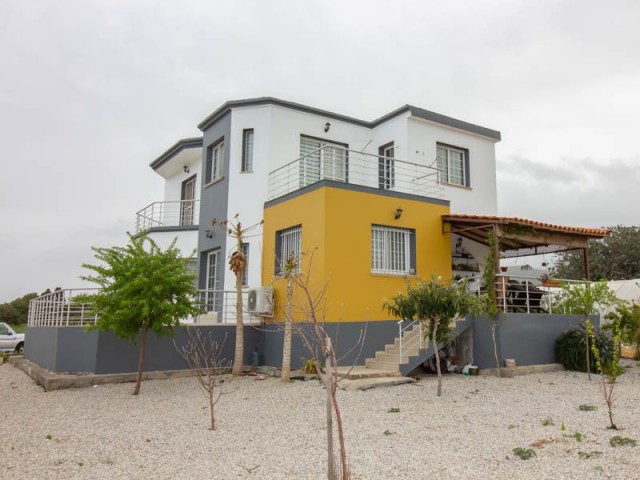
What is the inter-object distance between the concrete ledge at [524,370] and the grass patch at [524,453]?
722 cm

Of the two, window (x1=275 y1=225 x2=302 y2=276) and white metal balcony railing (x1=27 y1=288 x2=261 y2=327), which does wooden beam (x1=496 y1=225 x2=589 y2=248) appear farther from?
white metal balcony railing (x1=27 y1=288 x2=261 y2=327)

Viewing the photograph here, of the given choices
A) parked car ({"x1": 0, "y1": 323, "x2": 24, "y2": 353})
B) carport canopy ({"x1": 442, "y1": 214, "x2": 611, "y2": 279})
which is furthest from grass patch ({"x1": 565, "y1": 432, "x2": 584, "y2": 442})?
parked car ({"x1": 0, "y1": 323, "x2": 24, "y2": 353})

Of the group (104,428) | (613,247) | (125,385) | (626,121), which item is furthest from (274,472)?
(613,247)

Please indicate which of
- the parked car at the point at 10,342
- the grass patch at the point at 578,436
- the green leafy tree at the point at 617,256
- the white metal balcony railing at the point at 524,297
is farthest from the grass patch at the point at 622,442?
the green leafy tree at the point at 617,256

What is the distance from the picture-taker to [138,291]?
37.8ft

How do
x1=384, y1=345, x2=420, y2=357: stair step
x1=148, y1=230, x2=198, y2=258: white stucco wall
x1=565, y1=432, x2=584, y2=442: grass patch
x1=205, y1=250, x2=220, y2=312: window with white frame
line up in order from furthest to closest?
1. x1=148, y1=230, x2=198, y2=258: white stucco wall
2. x1=205, y1=250, x2=220, y2=312: window with white frame
3. x1=384, y1=345, x2=420, y2=357: stair step
4. x1=565, y1=432, x2=584, y2=442: grass patch

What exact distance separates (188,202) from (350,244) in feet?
32.6

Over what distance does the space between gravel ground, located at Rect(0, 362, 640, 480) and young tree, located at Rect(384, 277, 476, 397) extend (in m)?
1.37

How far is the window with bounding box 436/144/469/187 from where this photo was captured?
1909 cm

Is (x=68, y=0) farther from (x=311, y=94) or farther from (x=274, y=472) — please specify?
(x=274, y=472)

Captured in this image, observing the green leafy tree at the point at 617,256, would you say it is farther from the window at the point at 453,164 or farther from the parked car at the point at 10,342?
the parked car at the point at 10,342

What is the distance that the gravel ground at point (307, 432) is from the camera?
19.7 feet

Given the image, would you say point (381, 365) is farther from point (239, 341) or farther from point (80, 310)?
point (80, 310)

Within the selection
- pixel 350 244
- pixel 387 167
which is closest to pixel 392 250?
pixel 350 244
